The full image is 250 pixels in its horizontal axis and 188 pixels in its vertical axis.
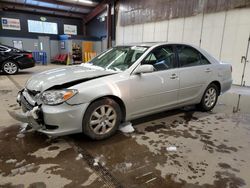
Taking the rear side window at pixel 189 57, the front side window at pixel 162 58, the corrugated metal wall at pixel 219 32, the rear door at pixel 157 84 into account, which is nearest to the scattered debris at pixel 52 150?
the rear door at pixel 157 84

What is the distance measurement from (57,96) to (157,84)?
140 centimetres

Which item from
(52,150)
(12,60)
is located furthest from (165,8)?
(52,150)

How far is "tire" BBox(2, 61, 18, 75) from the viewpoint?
25.3 ft

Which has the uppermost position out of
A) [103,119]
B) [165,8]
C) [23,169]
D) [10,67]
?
[165,8]

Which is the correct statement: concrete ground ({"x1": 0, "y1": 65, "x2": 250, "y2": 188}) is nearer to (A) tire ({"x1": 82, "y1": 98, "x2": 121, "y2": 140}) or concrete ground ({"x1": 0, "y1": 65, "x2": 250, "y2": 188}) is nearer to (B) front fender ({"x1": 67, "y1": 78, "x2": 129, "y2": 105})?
(A) tire ({"x1": 82, "y1": 98, "x2": 121, "y2": 140})

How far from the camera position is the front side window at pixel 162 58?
2.90 metres

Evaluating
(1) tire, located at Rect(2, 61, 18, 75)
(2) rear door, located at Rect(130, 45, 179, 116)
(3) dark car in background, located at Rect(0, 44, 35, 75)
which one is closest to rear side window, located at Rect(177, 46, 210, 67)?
(2) rear door, located at Rect(130, 45, 179, 116)

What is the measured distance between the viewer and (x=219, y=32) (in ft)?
23.4

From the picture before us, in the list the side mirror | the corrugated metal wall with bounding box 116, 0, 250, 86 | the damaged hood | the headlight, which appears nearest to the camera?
the headlight

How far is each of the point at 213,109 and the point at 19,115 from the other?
3510 millimetres

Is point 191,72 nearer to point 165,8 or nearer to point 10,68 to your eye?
point 165,8

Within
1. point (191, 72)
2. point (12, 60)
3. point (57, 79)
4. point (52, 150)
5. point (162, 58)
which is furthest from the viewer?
point (12, 60)

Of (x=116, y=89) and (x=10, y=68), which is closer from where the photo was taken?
(x=116, y=89)

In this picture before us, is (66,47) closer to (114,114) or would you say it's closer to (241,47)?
(241,47)
